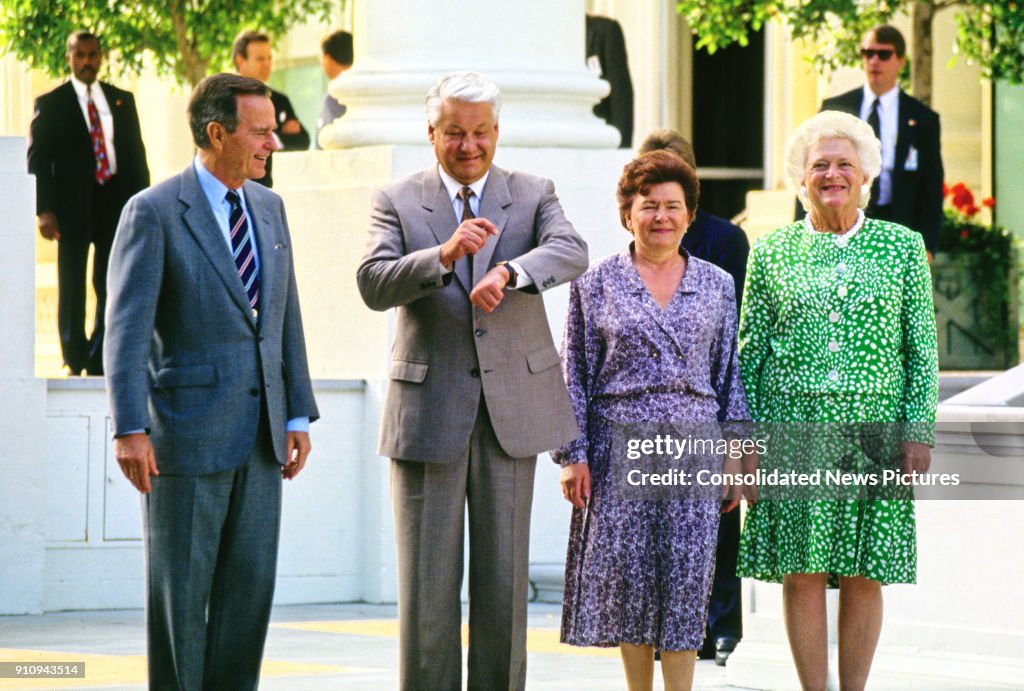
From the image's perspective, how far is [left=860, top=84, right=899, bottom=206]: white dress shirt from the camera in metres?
11.8

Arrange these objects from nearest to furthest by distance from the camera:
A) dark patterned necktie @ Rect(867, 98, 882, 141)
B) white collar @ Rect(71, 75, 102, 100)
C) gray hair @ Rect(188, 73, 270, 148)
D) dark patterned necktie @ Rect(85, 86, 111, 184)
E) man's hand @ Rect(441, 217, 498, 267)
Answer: man's hand @ Rect(441, 217, 498, 267), gray hair @ Rect(188, 73, 270, 148), dark patterned necktie @ Rect(867, 98, 882, 141), dark patterned necktie @ Rect(85, 86, 111, 184), white collar @ Rect(71, 75, 102, 100)

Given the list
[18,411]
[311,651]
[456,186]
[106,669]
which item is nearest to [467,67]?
[18,411]

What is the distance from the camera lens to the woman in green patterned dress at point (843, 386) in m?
7.26

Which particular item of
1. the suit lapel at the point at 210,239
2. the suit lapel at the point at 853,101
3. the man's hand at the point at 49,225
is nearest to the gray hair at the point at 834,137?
the suit lapel at the point at 210,239

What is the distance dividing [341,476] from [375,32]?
211cm

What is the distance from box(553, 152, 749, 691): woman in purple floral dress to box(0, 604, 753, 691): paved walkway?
117 centimetres

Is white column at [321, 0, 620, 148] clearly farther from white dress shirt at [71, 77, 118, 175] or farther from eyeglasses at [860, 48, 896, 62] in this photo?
white dress shirt at [71, 77, 118, 175]

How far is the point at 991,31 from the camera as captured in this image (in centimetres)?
1570

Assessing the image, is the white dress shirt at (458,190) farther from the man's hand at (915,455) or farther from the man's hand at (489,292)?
the man's hand at (915,455)

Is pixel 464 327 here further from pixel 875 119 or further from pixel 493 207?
pixel 875 119

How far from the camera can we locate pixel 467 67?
11.0 metres

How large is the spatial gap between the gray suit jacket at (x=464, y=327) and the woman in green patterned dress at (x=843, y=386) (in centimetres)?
75

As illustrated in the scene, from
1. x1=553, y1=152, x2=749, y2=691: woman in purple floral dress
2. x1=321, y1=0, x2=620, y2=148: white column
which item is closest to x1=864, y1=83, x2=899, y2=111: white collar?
x1=321, y1=0, x2=620, y2=148: white column

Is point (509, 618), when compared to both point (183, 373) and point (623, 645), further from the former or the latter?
point (183, 373)
